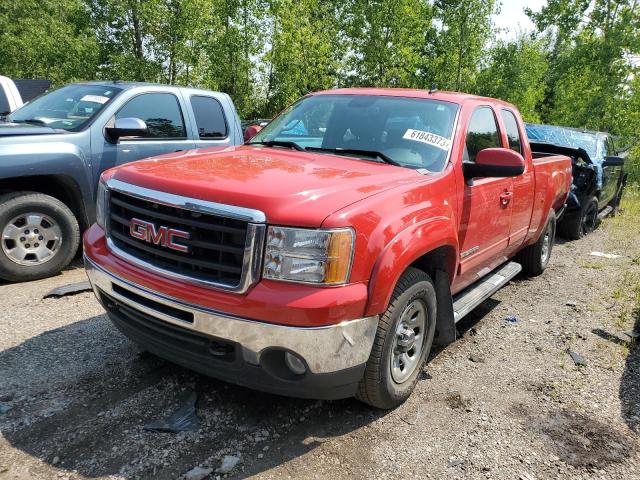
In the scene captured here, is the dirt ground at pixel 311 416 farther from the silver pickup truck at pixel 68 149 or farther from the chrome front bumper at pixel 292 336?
the silver pickup truck at pixel 68 149

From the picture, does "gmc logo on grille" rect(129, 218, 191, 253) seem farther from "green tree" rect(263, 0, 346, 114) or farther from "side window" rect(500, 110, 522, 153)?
"green tree" rect(263, 0, 346, 114)

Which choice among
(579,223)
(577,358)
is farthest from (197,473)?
(579,223)

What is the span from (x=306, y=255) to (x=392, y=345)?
819mm

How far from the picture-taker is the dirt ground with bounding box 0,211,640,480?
2.58m

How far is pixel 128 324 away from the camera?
2.89 m

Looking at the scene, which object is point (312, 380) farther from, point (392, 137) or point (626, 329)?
point (626, 329)

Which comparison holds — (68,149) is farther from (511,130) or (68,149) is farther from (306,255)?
(511,130)

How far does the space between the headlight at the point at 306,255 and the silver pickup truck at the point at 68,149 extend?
3214mm

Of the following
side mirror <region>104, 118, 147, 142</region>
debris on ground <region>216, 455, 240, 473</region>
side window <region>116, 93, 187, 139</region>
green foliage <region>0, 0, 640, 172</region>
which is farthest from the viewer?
green foliage <region>0, 0, 640, 172</region>

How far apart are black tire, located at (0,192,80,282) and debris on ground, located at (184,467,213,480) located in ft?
10.7

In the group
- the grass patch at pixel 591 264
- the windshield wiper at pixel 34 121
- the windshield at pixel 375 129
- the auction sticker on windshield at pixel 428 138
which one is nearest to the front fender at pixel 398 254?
the windshield at pixel 375 129


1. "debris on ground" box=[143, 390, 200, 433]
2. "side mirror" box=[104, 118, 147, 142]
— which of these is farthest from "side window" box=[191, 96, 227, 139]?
"debris on ground" box=[143, 390, 200, 433]

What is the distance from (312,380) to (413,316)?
91cm

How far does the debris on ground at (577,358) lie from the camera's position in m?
3.97
